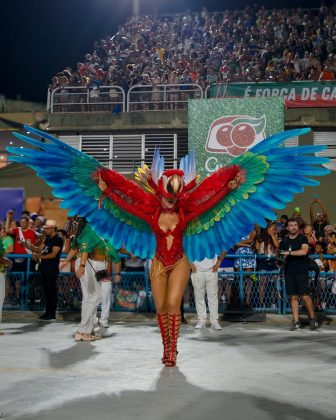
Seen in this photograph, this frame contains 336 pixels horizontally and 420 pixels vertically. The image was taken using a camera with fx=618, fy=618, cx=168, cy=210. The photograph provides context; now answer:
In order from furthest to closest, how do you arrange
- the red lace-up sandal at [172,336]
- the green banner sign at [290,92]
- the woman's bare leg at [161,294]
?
the green banner sign at [290,92] < the woman's bare leg at [161,294] < the red lace-up sandal at [172,336]

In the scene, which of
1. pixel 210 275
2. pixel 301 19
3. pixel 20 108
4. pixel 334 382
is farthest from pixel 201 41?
pixel 334 382

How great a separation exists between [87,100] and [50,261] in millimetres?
8315

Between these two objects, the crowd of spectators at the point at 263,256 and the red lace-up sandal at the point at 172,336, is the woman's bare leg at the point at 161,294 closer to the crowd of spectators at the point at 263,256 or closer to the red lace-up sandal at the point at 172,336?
the red lace-up sandal at the point at 172,336

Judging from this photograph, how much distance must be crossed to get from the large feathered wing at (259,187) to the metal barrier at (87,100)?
12.2 meters

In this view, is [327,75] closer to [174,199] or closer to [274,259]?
[274,259]

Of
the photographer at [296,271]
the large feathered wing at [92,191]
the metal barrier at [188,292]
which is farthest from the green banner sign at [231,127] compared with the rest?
the large feathered wing at [92,191]

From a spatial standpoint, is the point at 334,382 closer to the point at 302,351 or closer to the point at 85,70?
the point at 302,351

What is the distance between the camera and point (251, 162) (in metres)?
6.74

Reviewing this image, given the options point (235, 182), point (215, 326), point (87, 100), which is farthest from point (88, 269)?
point (87, 100)

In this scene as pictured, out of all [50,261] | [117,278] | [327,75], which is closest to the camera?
[117,278]

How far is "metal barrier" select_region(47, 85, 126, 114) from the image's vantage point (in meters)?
18.9

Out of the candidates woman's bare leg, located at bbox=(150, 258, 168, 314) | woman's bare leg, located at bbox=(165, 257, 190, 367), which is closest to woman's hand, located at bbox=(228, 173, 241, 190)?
woman's bare leg, located at bbox=(165, 257, 190, 367)

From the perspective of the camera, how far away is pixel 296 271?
10.4 metres

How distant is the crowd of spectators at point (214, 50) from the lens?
19.4 metres
